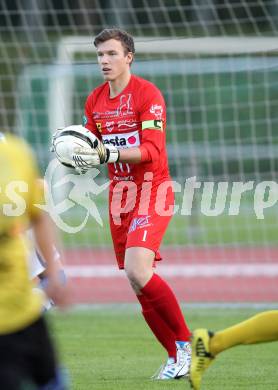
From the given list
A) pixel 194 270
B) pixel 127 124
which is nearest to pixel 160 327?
pixel 127 124

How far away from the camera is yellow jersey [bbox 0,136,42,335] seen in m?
3.62

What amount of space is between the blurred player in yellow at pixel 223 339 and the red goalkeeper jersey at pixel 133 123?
4.98 feet

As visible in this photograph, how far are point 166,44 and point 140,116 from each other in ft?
14.4

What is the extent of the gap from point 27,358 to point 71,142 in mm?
2760

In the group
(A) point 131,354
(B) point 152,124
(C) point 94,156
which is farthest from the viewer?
(A) point 131,354

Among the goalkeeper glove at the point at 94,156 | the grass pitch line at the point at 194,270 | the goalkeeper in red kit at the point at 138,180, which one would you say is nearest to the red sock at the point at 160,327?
the goalkeeper in red kit at the point at 138,180

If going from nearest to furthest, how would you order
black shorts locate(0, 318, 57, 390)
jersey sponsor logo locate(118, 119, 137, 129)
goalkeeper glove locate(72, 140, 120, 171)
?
black shorts locate(0, 318, 57, 390) < goalkeeper glove locate(72, 140, 120, 171) < jersey sponsor logo locate(118, 119, 137, 129)

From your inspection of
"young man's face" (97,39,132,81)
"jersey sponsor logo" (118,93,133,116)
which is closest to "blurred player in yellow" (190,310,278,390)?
"jersey sponsor logo" (118,93,133,116)

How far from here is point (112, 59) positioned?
260 inches

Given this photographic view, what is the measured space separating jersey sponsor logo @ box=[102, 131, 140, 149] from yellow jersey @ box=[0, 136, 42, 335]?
9.43 feet

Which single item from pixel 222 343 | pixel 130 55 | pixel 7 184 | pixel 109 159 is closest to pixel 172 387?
pixel 222 343

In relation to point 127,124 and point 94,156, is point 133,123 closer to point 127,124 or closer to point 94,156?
point 127,124

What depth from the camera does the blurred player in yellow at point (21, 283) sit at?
357 cm

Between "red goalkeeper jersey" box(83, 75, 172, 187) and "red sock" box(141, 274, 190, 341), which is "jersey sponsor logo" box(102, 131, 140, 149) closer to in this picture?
"red goalkeeper jersey" box(83, 75, 172, 187)
